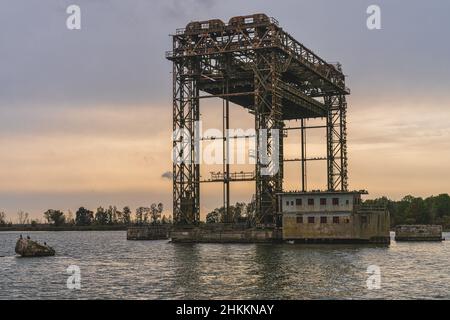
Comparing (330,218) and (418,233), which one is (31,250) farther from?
(418,233)

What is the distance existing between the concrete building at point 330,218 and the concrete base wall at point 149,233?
45.8 meters

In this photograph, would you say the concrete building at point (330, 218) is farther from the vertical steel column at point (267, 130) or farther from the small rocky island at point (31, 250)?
the small rocky island at point (31, 250)

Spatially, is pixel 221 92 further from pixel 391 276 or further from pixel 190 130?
pixel 391 276

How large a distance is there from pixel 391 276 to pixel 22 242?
55.1m

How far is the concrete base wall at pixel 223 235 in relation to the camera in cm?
10250

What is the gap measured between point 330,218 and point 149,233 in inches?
2095

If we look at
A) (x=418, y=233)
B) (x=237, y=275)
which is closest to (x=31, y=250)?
(x=237, y=275)

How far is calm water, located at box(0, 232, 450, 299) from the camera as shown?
165 feet

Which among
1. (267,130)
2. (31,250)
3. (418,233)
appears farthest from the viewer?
(418,233)

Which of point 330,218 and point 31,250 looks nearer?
point 31,250

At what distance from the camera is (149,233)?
5591 inches

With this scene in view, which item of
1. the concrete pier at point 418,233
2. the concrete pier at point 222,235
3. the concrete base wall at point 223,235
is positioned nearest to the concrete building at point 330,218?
the concrete base wall at point 223,235
